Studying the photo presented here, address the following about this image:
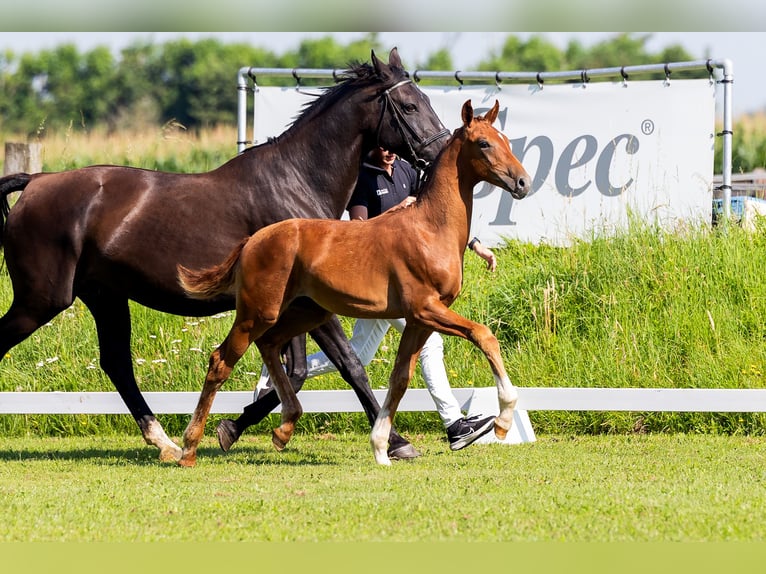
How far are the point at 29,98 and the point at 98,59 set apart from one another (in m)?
3.41

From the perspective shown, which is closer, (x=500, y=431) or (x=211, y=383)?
(x=500, y=431)

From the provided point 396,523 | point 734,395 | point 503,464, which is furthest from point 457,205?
point 734,395

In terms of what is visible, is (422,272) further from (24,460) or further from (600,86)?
(600,86)

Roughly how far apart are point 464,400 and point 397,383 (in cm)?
179

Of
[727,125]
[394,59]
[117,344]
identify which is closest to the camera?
[394,59]

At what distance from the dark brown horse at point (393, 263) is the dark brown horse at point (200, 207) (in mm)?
463

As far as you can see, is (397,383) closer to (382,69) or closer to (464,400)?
(464,400)

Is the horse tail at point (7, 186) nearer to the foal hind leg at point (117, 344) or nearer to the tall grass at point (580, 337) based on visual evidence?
the foal hind leg at point (117, 344)

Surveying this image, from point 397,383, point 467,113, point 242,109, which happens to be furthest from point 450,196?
point 242,109

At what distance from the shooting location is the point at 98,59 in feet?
151

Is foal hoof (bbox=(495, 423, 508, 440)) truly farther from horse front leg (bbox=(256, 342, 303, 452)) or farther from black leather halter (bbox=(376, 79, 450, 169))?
black leather halter (bbox=(376, 79, 450, 169))

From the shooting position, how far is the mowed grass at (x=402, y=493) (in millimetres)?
4422

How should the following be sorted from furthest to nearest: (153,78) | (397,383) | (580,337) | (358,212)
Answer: (153,78) < (580,337) < (358,212) < (397,383)

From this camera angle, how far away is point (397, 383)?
6.19 m
